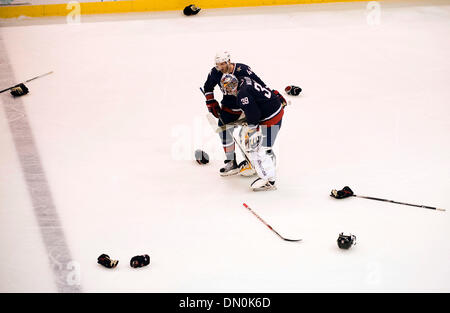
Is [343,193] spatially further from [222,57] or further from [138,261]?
[138,261]

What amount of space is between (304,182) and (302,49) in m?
2.34

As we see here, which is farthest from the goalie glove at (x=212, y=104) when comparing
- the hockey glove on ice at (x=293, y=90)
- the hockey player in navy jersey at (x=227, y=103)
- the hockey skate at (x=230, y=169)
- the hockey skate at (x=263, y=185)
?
the hockey glove on ice at (x=293, y=90)

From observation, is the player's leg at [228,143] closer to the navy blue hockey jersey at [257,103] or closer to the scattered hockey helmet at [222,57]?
the navy blue hockey jersey at [257,103]

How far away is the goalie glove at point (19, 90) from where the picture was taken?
4926mm

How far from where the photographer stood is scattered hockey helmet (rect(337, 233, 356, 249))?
9.70ft

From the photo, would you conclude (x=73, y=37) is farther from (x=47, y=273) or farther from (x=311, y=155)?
(x=47, y=273)

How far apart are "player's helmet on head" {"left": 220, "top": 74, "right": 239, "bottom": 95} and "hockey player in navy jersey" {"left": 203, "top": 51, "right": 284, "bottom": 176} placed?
0.05m

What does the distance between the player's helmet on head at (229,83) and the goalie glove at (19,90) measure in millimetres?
2416

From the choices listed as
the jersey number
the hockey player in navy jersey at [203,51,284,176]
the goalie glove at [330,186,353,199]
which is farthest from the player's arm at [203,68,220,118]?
the goalie glove at [330,186,353,199]

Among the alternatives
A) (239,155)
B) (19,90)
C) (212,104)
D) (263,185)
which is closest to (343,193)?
(263,185)

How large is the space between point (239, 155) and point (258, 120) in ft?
2.52

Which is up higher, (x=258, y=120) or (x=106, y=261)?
(x=258, y=120)

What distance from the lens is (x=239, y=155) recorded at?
409 cm

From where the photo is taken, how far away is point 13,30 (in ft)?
20.6
